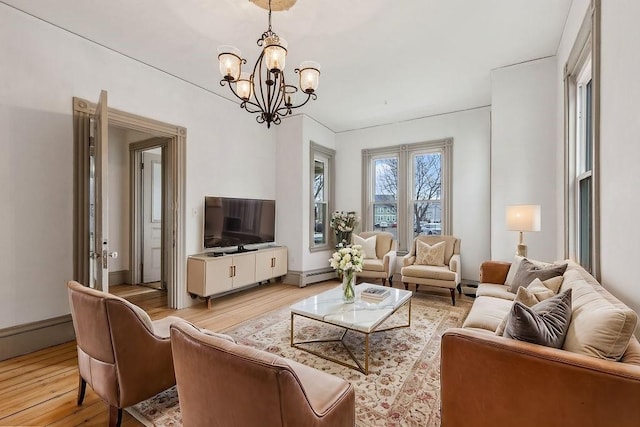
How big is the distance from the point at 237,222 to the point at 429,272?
2938 millimetres

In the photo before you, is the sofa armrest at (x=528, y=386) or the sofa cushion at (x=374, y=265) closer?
the sofa armrest at (x=528, y=386)

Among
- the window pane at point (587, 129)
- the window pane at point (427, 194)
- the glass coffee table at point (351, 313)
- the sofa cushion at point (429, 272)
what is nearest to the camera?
the glass coffee table at point (351, 313)

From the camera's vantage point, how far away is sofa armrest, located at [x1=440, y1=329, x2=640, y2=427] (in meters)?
1.00

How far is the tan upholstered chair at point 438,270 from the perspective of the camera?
405cm

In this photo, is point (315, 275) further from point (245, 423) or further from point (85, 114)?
point (245, 423)

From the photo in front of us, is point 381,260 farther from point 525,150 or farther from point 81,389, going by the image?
point 81,389

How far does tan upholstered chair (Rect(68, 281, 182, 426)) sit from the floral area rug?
27cm

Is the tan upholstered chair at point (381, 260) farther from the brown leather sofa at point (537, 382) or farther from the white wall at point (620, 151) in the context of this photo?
the brown leather sofa at point (537, 382)

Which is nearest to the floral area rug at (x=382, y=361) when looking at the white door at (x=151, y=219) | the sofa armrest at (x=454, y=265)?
the sofa armrest at (x=454, y=265)

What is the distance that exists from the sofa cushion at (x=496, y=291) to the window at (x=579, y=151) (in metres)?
0.63

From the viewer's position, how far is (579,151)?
2756 mm

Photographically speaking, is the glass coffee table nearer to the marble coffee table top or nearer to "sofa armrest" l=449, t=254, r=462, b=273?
the marble coffee table top

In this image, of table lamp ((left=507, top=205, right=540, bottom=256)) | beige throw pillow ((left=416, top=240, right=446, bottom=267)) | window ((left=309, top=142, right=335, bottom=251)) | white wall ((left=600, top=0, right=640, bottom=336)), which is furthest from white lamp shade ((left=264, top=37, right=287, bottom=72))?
beige throw pillow ((left=416, top=240, right=446, bottom=267))

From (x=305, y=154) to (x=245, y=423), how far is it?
15.0 ft
